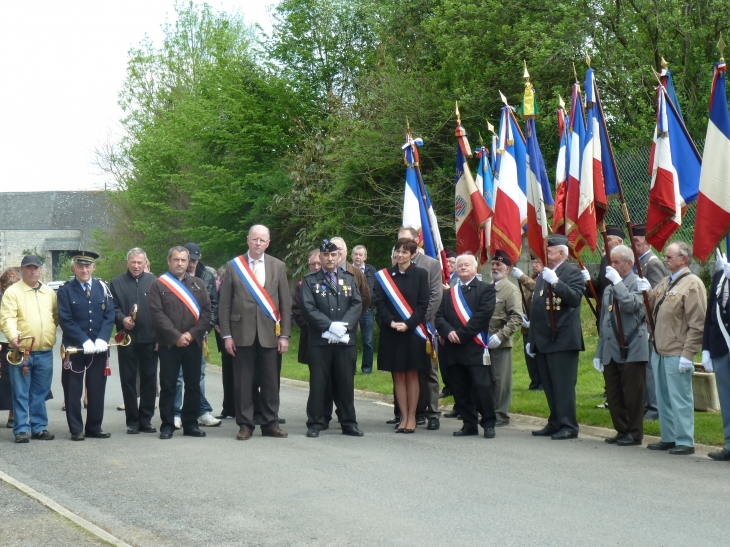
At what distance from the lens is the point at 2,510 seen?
6.78 meters

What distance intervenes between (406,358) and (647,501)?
161 inches

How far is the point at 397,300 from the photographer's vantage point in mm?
10695

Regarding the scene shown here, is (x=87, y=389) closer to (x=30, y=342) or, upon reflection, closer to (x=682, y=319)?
(x=30, y=342)

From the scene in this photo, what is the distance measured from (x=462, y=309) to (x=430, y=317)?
398 millimetres

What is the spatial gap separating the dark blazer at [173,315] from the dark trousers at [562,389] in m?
3.96

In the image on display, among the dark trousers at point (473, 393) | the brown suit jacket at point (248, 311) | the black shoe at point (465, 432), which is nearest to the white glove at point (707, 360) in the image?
the dark trousers at point (473, 393)

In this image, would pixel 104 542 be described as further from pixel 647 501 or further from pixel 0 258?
pixel 0 258

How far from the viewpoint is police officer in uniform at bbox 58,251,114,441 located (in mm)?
10367

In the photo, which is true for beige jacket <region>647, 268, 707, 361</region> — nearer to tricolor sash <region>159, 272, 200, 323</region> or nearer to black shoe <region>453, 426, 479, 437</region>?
black shoe <region>453, 426, 479, 437</region>

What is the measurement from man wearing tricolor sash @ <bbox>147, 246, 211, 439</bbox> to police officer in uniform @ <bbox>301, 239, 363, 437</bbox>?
48.9 inches

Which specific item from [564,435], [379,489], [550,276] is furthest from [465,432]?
[379,489]

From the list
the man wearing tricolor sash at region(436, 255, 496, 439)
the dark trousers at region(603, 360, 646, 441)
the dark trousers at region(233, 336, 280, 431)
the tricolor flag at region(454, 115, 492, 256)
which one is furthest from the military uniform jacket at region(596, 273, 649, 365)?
the dark trousers at region(233, 336, 280, 431)

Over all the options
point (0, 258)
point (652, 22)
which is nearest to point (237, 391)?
point (652, 22)

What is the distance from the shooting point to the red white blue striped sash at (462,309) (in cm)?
1051
